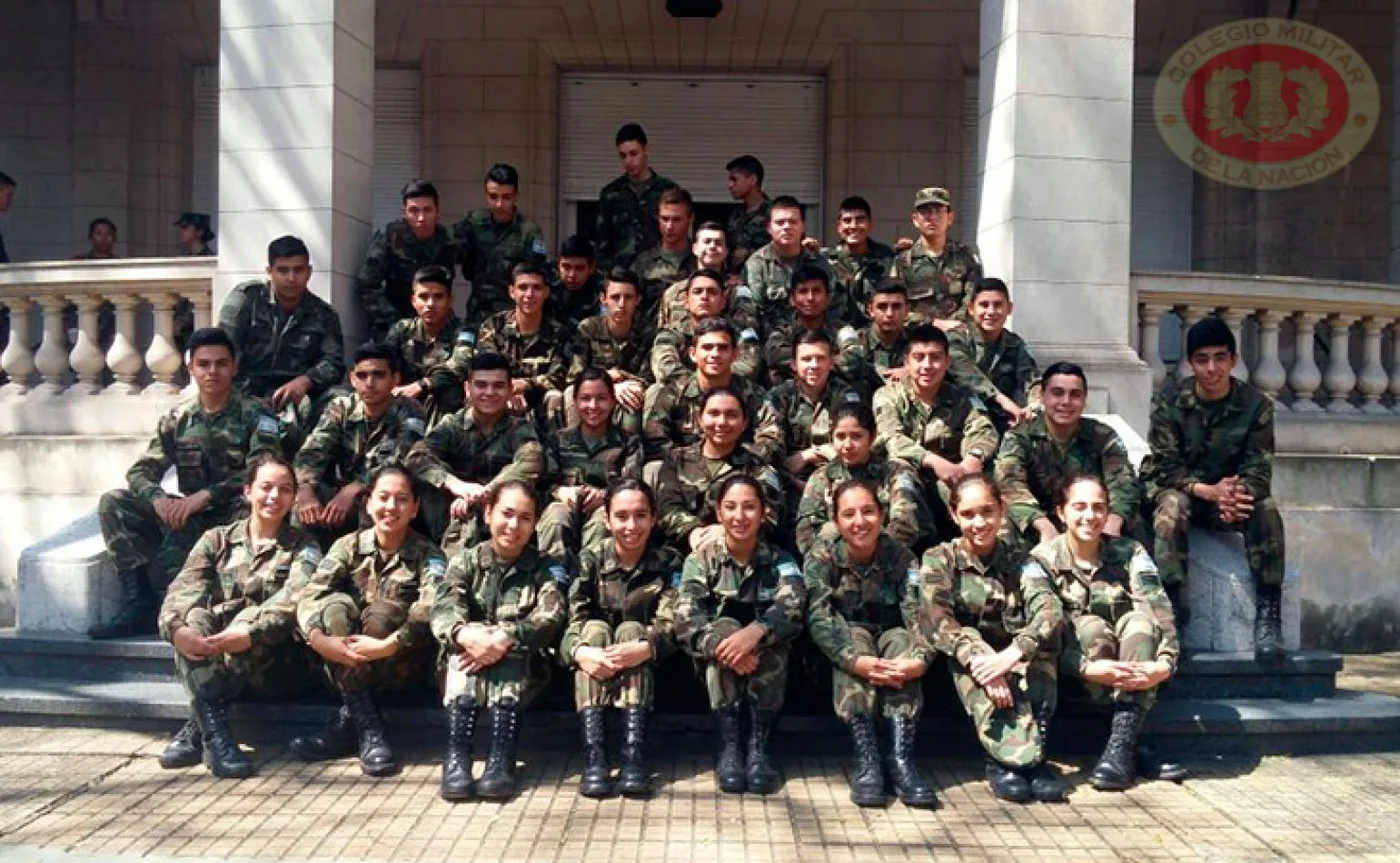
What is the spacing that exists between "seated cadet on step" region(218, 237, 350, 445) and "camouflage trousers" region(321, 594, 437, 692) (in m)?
2.24

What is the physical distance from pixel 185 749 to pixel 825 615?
9.98 feet

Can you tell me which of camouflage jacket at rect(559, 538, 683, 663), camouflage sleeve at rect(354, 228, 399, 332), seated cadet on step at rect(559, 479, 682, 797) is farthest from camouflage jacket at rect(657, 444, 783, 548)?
camouflage sleeve at rect(354, 228, 399, 332)

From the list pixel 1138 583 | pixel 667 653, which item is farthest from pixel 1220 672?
pixel 667 653

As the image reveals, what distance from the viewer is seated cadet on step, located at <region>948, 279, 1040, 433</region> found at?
25.2ft

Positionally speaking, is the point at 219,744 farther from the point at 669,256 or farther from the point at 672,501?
the point at 669,256

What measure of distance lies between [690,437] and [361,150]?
3.61 m

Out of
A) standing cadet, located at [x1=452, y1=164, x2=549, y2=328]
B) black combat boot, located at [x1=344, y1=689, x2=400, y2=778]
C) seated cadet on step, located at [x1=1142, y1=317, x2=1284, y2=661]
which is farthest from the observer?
standing cadet, located at [x1=452, y1=164, x2=549, y2=328]

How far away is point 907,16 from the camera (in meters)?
12.7

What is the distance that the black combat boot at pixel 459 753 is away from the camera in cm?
561

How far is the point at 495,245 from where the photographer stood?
898 centimetres

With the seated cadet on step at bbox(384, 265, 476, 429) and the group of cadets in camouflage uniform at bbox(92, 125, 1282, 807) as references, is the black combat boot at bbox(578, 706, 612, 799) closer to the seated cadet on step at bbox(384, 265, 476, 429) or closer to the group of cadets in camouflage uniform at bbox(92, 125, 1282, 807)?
the group of cadets in camouflage uniform at bbox(92, 125, 1282, 807)

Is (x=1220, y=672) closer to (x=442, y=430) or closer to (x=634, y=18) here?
(x=442, y=430)

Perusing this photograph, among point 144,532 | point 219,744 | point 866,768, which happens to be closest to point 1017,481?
point 866,768

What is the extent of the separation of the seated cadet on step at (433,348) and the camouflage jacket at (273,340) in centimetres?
40
